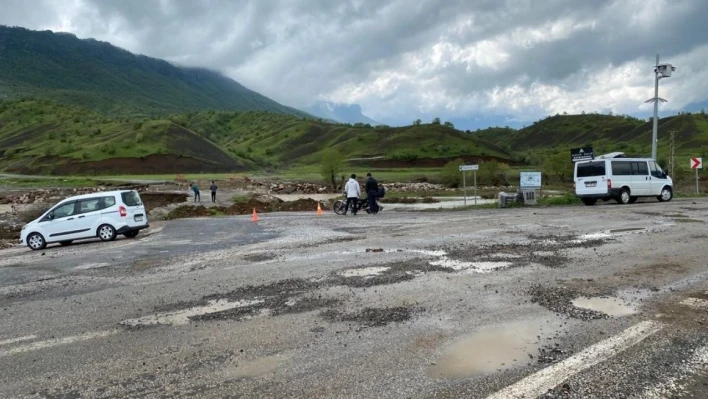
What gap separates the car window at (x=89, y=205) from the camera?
18.2 m

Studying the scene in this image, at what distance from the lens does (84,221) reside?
18.0m

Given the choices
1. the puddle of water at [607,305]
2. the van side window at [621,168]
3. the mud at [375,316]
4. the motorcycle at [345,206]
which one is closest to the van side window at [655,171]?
the van side window at [621,168]

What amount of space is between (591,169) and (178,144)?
315ft

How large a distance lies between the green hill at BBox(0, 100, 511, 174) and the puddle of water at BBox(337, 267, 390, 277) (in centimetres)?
9663

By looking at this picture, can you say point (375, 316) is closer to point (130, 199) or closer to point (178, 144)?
point (130, 199)

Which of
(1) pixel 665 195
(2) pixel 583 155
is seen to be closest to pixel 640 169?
(1) pixel 665 195

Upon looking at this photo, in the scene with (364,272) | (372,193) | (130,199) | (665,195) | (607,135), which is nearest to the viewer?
(364,272)

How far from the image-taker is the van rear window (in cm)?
2516

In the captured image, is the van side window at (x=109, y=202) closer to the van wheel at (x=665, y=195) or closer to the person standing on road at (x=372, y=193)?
the person standing on road at (x=372, y=193)

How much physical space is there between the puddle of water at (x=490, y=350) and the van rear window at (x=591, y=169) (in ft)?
69.7

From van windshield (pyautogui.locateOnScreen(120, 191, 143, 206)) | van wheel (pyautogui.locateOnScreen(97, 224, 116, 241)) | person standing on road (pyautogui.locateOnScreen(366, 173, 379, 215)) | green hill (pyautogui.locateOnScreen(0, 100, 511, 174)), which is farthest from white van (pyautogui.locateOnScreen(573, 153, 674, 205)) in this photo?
green hill (pyautogui.locateOnScreen(0, 100, 511, 174))

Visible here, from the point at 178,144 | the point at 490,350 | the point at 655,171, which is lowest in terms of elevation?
the point at 490,350

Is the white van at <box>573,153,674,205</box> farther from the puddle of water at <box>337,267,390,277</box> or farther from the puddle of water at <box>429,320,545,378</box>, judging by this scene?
the puddle of water at <box>429,320,545,378</box>

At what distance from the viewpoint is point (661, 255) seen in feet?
34.7
